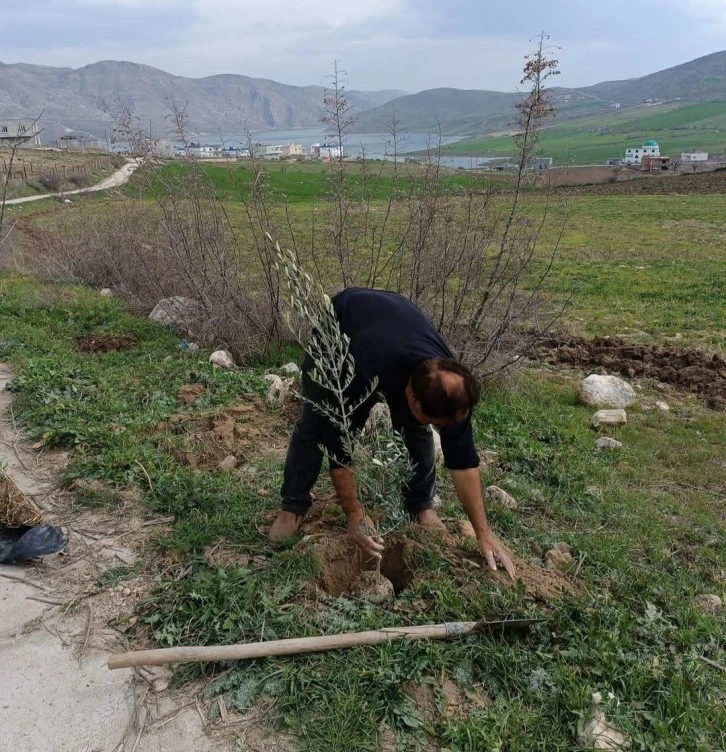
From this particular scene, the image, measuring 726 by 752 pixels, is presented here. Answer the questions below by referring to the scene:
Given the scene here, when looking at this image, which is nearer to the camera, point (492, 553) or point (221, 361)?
point (492, 553)

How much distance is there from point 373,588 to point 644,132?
137m

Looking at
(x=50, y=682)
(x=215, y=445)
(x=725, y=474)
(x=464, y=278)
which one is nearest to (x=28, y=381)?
(x=215, y=445)

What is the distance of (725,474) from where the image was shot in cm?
A: 502

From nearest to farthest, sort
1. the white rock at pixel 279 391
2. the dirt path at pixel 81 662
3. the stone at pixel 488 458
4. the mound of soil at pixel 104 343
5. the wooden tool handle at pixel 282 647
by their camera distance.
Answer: the dirt path at pixel 81 662, the wooden tool handle at pixel 282 647, the stone at pixel 488 458, the white rock at pixel 279 391, the mound of soil at pixel 104 343

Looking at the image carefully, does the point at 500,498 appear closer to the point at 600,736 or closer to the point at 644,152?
the point at 600,736

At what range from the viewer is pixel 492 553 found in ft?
9.61

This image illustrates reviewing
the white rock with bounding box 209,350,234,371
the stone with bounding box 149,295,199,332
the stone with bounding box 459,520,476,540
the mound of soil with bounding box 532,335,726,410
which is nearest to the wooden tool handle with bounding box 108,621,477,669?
the stone with bounding box 459,520,476,540

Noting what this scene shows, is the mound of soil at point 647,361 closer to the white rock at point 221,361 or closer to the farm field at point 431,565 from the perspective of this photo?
the farm field at point 431,565

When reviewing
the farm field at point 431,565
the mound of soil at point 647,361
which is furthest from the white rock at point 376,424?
the mound of soil at point 647,361

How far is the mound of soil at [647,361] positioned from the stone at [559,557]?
3997 millimetres

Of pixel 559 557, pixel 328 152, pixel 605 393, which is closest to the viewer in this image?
pixel 559 557

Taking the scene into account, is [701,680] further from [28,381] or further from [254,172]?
[254,172]

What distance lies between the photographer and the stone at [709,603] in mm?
3043

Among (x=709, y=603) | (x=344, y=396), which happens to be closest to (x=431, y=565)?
(x=344, y=396)
